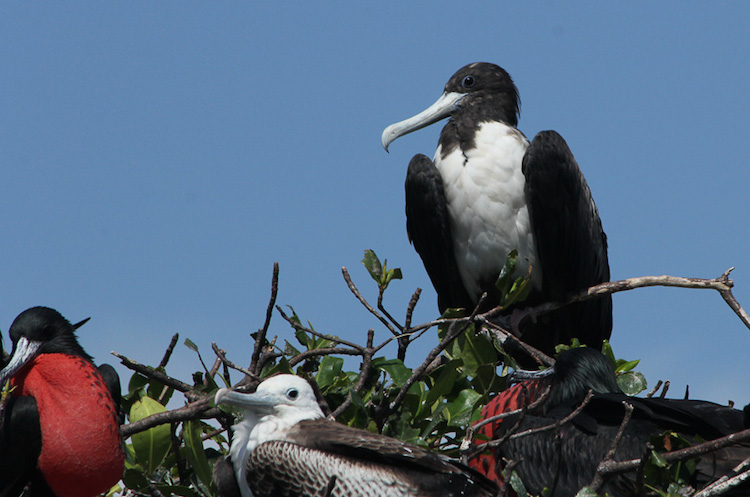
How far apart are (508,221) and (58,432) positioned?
252cm

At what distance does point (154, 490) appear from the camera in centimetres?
393

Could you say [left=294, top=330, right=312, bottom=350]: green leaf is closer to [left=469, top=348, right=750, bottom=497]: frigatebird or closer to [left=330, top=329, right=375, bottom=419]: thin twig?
[left=330, top=329, right=375, bottom=419]: thin twig

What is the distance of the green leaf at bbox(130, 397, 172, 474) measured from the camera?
406cm

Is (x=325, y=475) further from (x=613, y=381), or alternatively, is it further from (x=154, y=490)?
(x=613, y=381)

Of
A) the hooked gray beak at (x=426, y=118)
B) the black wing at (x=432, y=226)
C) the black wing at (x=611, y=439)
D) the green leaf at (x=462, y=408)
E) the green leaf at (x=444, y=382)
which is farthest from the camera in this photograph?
the hooked gray beak at (x=426, y=118)

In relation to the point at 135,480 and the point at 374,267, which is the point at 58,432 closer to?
the point at 135,480

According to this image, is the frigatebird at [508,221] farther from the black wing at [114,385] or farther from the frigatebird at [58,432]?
the frigatebird at [58,432]

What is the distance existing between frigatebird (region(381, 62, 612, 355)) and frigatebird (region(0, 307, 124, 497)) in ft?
7.03

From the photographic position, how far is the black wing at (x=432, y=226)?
226 inches

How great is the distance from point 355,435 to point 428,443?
0.65 m

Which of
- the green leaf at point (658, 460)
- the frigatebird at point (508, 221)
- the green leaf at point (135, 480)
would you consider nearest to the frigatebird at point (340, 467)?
the green leaf at point (658, 460)

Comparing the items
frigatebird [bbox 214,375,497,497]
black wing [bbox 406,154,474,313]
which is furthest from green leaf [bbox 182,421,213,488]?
black wing [bbox 406,154,474,313]

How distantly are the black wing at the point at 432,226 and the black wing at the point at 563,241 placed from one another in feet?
1.44

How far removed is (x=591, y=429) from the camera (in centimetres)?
393
